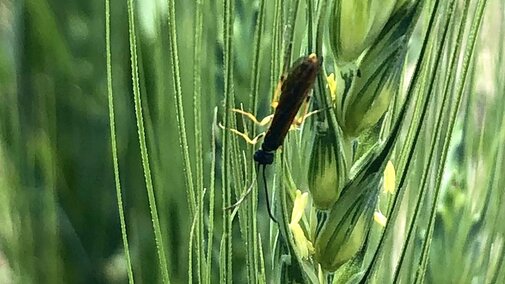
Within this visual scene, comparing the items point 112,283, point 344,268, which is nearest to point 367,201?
point 344,268

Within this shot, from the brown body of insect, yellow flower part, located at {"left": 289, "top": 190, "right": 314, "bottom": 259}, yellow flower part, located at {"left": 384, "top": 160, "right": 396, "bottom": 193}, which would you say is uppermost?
the brown body of insect

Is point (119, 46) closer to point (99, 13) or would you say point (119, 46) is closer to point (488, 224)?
point (99, 13)

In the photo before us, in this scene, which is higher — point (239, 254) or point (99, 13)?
point (99, 13)

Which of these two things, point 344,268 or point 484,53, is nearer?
point 344,268

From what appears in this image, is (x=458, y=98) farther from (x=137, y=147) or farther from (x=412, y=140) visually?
(x=137, y=147)

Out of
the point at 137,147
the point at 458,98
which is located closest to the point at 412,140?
the point at 458,98
